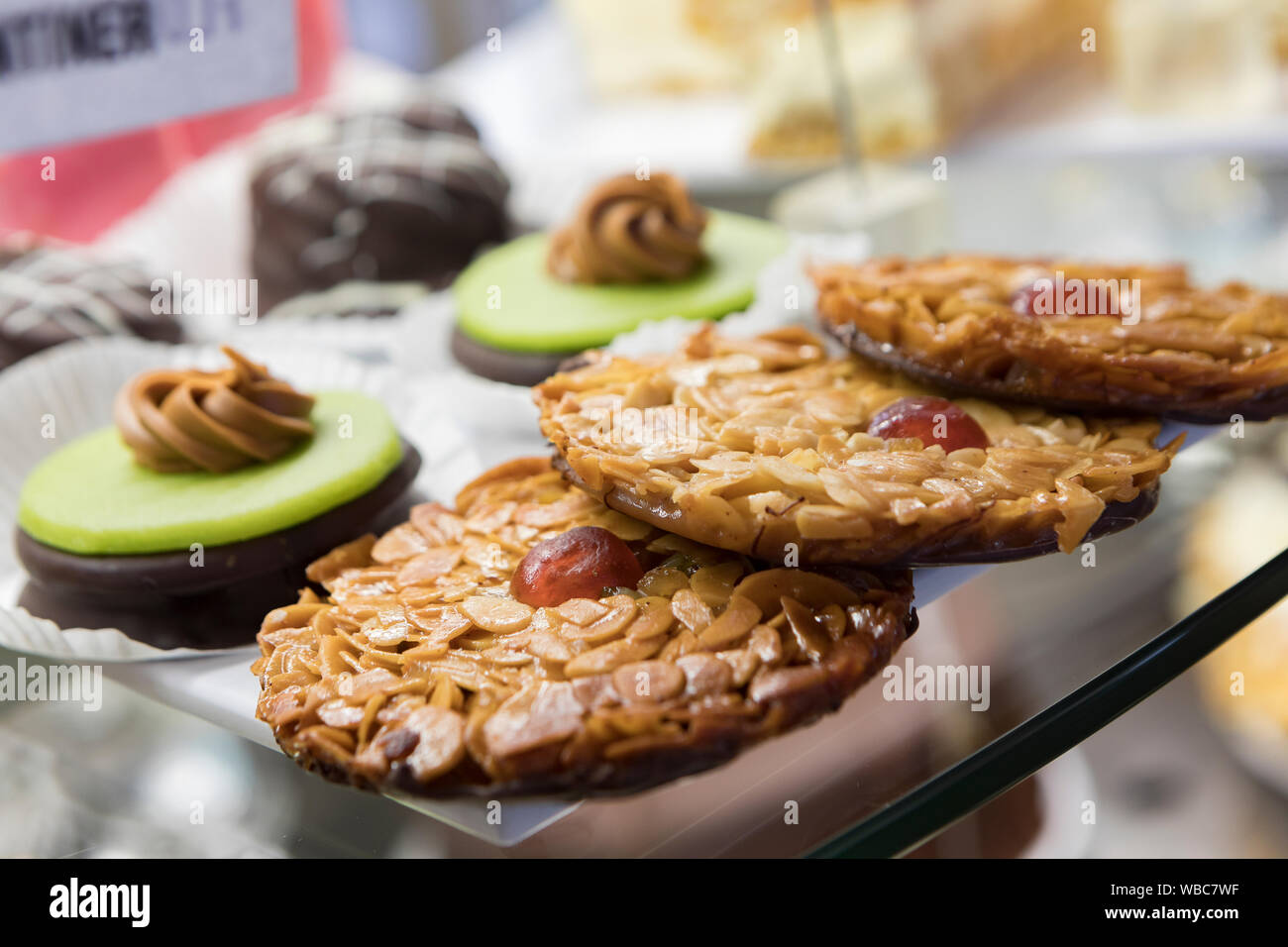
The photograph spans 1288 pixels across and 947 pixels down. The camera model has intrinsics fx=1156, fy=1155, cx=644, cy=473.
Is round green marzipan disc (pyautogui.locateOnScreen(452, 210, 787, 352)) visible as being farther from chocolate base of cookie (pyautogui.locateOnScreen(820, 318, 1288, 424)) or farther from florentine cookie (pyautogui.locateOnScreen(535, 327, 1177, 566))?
chocolate base of cookie (pyautogui.locateOnScreen(820, 318, 1288, 424))

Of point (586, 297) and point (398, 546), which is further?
point (586, 297)

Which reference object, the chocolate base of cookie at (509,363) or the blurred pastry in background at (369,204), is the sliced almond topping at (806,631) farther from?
the blurred pastry in background at (369,204)

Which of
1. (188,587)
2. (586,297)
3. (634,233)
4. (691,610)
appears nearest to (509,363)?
(586,297)

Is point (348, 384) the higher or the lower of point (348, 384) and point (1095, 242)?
the lower

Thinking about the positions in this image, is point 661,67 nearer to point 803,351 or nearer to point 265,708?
point 803,351

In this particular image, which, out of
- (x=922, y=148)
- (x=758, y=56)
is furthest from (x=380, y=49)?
(x=922, y=148)

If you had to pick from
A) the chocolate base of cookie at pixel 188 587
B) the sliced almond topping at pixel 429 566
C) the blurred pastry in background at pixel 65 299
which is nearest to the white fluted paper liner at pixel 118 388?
the blurred pastry in background at pixel 65 299

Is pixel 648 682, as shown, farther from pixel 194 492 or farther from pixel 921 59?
pixel 921 59
